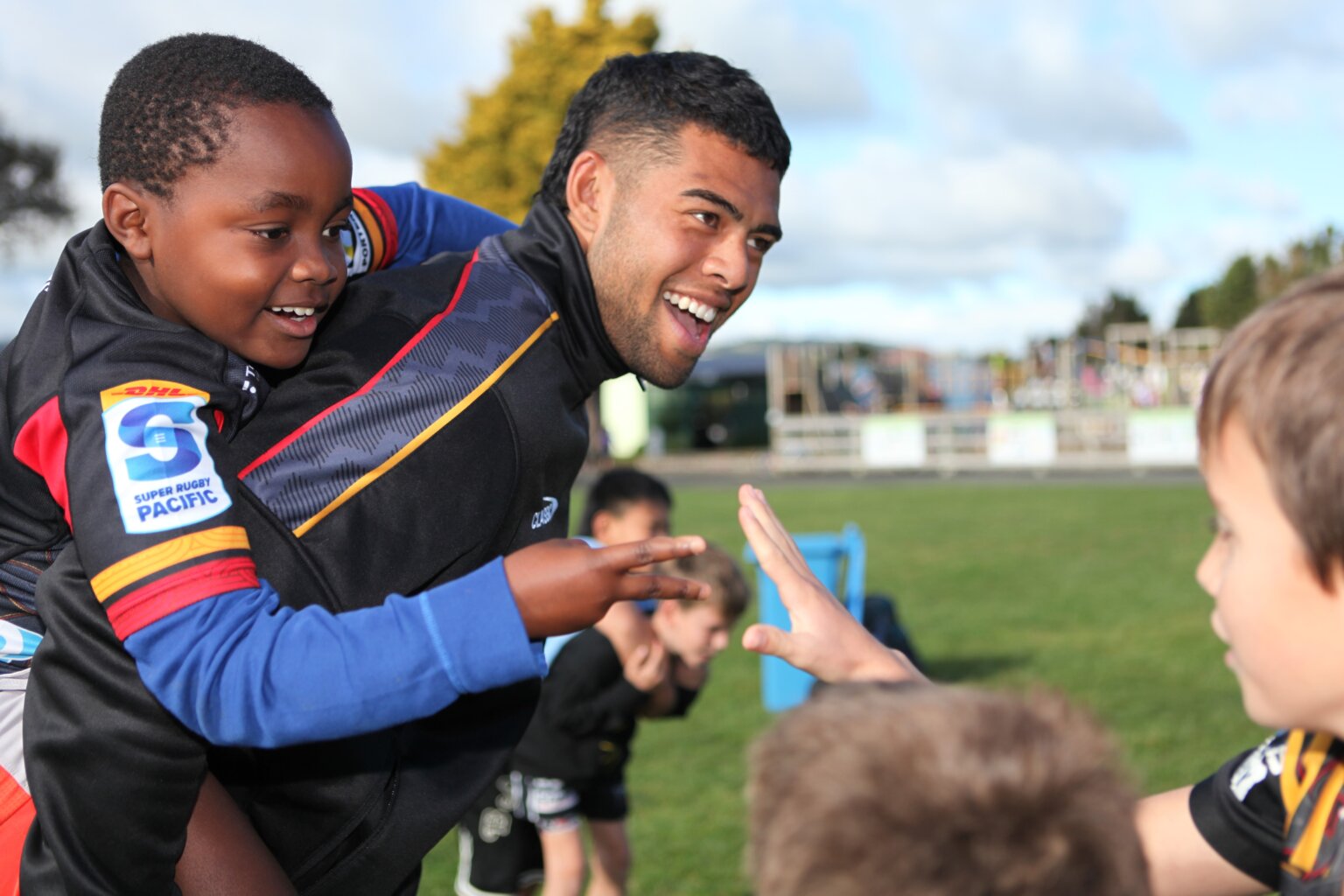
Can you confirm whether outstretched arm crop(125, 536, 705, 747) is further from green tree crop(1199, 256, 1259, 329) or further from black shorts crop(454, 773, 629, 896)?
green tree crop(1199, 256, 1259, 329)

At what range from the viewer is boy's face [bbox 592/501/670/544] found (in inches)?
215

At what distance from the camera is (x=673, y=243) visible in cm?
247

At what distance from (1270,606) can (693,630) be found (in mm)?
3734

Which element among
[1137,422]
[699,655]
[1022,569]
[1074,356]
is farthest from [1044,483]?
[1074,356]

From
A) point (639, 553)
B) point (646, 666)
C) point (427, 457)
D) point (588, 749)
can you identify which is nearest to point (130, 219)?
point (427, 457)

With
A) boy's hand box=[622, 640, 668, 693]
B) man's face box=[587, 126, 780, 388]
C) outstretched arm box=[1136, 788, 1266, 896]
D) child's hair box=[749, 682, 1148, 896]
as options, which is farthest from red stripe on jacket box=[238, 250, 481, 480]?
boy's hand box=[622, 640, 668, 693]

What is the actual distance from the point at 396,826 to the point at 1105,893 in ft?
4.20

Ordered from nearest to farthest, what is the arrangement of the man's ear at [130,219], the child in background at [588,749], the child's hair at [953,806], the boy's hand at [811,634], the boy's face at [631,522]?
the child's hair at [953,806]
the boy's hand at [811,634]
the man's ear at [130,219]
the child in background at [588,749]
the boy's face at [631,522]

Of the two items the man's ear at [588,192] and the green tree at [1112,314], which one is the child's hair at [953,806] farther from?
the green tree at [1112,314]

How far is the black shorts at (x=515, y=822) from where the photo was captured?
16.6ft

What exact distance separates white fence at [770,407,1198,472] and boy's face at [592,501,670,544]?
921 inches

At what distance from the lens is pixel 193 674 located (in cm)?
164

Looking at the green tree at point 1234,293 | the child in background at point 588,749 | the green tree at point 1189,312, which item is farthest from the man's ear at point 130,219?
the green tree at point 1189,312

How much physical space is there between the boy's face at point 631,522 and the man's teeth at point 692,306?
9.58 ft
